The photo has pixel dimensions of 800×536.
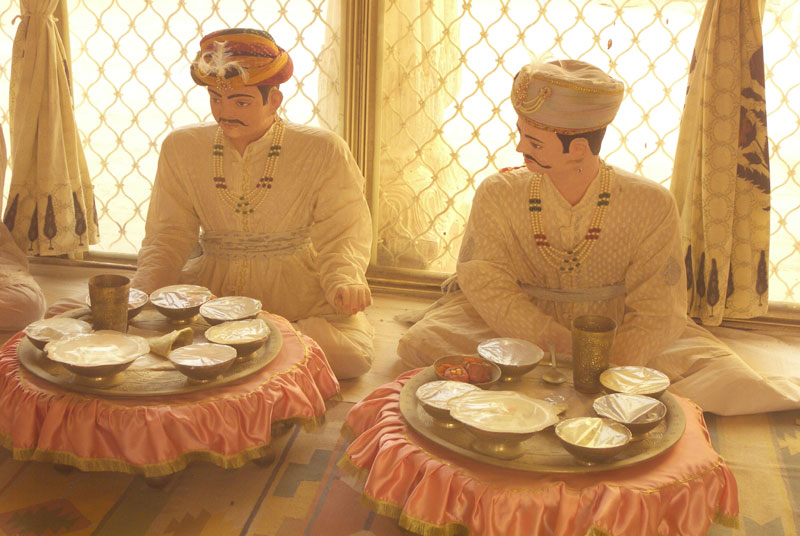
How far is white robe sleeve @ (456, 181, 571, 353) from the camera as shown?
2.83m

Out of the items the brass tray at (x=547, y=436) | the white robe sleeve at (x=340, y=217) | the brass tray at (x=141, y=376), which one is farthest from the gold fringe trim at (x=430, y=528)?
the white robe sleeve at (x=340, y=217)

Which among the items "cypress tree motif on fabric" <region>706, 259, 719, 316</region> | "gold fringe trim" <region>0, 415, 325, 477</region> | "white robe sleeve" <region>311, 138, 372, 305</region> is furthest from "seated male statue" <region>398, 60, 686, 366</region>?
"gold fringe trim" <region>0, 415, 325, 477</region>

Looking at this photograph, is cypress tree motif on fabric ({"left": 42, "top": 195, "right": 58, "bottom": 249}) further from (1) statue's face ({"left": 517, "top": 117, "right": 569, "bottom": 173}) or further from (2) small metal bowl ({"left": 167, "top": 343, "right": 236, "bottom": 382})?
(1) statue's face ({"left": 517, "top": 117, "right": 569, "bottom": 173})

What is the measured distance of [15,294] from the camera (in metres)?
3.48

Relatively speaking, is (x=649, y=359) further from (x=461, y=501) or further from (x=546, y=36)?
(x=546, y=36)

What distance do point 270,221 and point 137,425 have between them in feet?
4.38

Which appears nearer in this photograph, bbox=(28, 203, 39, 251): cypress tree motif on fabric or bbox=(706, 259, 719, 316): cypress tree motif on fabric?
bbox=(706, 259, 719, 316): cypress tree motif on fabric

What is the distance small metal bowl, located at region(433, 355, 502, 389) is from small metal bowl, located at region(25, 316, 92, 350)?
1010 mm

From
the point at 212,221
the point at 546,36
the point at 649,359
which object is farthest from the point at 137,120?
the point at 649,359

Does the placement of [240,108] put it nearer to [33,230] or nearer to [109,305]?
[109,305]

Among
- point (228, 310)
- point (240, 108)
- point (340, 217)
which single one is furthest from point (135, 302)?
point (340, 217)

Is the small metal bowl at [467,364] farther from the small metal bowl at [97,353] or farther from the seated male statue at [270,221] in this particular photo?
the seated male statue at [270,221]

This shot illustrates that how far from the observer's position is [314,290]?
10.8 feet

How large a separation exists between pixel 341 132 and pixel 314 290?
1044 mm
